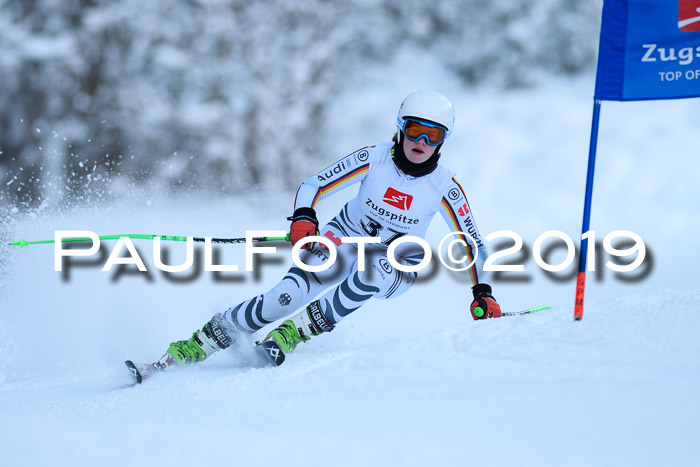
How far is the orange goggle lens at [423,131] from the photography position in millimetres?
4051

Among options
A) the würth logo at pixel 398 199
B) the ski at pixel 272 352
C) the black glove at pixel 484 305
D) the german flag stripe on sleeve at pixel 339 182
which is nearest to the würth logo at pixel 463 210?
the würth logo at pixel 398 199

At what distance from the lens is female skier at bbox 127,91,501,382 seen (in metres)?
4.10

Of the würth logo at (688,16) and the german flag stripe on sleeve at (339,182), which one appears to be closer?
the würth logo at (688,16)

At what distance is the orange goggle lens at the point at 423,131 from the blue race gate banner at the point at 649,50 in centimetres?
84

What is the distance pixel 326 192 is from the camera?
4410mm

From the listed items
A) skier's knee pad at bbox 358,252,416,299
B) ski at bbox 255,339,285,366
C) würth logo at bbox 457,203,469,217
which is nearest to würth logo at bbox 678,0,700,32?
würth logo at bbox 457,203,469,217

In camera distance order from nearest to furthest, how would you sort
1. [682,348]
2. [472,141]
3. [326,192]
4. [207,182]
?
[682,348] < [326,192] < [207,182] < [472,141]

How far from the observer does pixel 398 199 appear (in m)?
4.28

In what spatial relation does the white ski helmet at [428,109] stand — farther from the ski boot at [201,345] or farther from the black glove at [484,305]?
the ski boot at [201,345]

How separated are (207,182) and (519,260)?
19.2ft

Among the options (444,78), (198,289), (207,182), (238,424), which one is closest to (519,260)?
(198,289)

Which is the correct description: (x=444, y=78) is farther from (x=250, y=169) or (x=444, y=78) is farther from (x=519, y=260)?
(x=519, y=260)

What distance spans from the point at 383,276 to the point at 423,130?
0.83 m

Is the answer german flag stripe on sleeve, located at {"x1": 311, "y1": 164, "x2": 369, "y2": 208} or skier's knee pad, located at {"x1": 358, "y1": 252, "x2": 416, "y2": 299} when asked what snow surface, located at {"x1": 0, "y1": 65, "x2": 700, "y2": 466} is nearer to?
skier's knee pad, located at {"x1": 358, "y1": 252, "x2": 416, "y2": 299}
